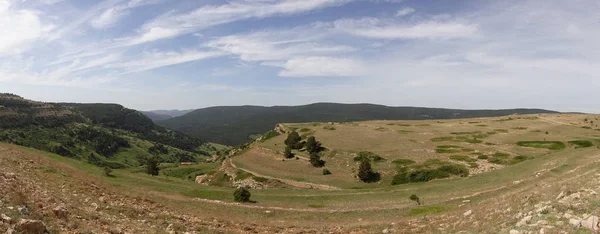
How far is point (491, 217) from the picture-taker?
18891 millimetres

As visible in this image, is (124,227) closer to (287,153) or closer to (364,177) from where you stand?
(364,177)

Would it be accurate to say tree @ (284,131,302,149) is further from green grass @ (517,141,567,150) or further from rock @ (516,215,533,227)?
rock @ (516,215,533,227)

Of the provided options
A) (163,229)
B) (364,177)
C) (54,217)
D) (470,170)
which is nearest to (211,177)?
(364,177)

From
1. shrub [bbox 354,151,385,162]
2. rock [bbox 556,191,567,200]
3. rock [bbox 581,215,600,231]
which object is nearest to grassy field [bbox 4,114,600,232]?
shrub [bbox 354,151,385,162]

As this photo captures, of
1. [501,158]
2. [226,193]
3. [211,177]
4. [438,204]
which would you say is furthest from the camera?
[211,177]

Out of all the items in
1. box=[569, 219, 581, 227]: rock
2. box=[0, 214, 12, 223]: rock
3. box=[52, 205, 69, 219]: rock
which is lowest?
box=[52, 205, 69, 219]: rock

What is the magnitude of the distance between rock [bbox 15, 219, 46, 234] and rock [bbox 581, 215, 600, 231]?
62.8ft

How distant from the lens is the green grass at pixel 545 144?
63719mm

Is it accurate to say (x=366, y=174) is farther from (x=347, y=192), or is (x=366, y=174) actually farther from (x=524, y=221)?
(x=524, y=221)

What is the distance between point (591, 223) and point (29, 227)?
19.3 meters

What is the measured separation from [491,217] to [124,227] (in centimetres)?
1956

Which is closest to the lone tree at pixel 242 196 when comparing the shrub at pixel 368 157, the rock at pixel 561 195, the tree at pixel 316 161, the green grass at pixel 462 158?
the rock at pixel 561 195

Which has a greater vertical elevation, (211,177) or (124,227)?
(124,227)

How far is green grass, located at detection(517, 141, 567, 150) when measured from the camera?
6372 cm
